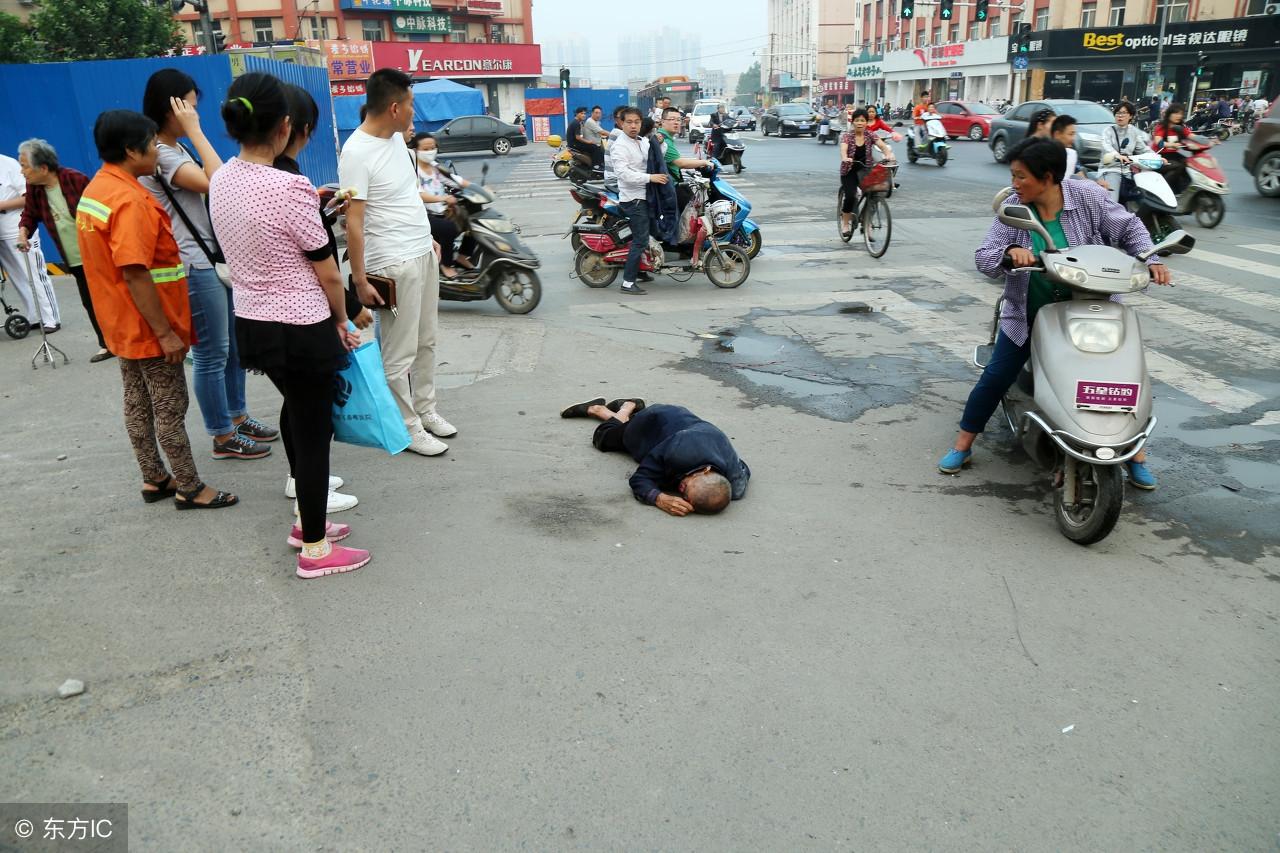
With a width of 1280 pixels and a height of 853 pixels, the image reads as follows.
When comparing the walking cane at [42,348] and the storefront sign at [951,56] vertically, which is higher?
the storefront sign at [951,56]

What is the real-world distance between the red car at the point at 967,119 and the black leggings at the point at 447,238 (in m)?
31.9

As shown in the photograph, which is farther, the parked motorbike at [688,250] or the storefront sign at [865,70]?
the storefront sign at [865,70]

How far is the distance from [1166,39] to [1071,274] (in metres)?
55.1

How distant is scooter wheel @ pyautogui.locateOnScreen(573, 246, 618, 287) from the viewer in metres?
9.59

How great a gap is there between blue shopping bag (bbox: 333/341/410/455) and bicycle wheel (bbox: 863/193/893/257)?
8496 millimetres

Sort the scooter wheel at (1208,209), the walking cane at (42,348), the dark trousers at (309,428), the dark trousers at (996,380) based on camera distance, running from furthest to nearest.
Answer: the scooter wheel at (1208,209) < the walking cane at (42,348) < the dark trousers at (996,380) < the dark trousers at (309,428)

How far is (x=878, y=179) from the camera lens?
10.9 metres

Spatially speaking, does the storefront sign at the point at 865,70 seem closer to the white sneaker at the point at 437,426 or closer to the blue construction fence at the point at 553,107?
the blue construction fence at the point at 553,107

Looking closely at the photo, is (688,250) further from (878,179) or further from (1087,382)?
(1087,382)

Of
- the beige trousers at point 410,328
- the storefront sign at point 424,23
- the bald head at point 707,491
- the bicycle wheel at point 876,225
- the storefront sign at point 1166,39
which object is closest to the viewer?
the bald head at point 707,491

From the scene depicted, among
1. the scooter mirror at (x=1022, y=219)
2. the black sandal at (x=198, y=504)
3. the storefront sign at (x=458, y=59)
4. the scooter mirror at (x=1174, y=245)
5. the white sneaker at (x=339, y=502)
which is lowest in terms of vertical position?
the white sneaker at (x=339, y=502)

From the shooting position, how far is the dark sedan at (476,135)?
34.5 meters

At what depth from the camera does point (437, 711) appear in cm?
287

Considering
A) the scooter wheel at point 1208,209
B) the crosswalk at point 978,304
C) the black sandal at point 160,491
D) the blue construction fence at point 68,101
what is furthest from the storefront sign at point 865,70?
the black sandal at point 160,491
